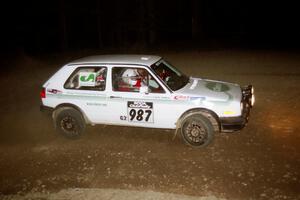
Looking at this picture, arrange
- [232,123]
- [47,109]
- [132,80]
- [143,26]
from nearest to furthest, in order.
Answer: [232,123]
[132,80]
[47,109]
[143,26]

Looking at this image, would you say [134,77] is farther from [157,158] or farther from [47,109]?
[47,109]

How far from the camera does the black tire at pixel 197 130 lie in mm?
7008

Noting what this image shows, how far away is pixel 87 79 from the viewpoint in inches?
304

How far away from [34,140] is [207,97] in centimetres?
419

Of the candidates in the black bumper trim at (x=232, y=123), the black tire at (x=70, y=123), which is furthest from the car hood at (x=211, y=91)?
the black tire at (x=70, y=123)

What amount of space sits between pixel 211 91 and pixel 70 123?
322 cm

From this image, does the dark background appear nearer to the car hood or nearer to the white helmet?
the car hood

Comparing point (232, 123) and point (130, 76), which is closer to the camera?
point (232, 123)

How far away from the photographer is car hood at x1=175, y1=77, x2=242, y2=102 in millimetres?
7035

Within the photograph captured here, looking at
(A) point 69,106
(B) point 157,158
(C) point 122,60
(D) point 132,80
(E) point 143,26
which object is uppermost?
(E) point 143,26

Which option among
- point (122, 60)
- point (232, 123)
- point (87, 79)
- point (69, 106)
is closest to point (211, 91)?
point (232, 123)

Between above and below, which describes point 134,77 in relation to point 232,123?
above

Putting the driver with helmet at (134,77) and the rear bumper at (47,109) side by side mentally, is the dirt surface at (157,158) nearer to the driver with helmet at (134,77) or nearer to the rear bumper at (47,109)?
the rear bumper at (47,109)

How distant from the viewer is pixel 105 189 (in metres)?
5.91
